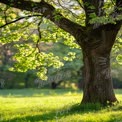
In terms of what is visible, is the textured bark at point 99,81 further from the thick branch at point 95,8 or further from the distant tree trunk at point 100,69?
the thick branch at point 95,8

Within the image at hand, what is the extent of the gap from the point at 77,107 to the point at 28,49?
21.8 feet

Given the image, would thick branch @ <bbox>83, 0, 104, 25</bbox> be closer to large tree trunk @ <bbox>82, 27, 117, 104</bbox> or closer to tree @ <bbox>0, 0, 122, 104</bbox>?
tree @ <bbox>0, 0, 122, 104</bbox>

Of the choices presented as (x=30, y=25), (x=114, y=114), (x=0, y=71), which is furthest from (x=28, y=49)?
(x=0, y=71)

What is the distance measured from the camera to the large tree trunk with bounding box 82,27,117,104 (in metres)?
16.2

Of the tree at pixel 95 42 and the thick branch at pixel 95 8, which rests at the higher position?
the thick branch at pixel 95 8

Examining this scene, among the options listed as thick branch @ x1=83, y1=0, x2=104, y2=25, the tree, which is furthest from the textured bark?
thick branch @ x1=83, y1=0, x2=104, y2=25

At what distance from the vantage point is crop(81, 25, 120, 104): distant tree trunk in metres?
16.2

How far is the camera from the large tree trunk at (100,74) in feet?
53.3

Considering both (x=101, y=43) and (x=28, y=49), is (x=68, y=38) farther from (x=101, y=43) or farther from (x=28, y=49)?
(x=101, y=43)

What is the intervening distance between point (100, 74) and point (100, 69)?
204 mm

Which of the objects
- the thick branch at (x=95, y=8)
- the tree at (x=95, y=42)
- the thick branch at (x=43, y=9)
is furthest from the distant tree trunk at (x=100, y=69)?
the thick branch at (x=43, y=9)

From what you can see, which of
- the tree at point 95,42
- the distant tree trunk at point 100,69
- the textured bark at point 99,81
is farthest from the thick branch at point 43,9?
the textured bark at point 99,81

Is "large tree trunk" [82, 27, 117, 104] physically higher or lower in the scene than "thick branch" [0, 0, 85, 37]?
lower

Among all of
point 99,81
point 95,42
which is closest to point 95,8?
point 95,42
